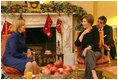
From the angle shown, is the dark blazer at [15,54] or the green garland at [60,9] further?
the green garland at [60,9]

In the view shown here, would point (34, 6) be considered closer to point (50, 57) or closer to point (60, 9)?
point (60, 9)

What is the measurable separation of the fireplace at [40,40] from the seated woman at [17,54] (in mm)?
2262

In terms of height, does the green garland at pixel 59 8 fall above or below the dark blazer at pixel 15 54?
above

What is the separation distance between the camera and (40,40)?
18.8ft

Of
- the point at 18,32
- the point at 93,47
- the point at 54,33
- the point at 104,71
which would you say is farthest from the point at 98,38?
the point at 54,33

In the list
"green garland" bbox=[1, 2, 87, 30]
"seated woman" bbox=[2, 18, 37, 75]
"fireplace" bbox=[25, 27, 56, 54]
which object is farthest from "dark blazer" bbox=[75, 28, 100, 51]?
"fireplace" bbox=[25, 27, 56, 54]

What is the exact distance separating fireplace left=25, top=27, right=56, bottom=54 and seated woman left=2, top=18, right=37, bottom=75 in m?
2.26

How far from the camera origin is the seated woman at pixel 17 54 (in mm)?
3172

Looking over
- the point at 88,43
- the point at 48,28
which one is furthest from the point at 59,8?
the point at 88,43

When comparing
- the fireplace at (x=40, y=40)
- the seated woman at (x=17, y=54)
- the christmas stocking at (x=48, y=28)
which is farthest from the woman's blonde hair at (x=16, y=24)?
the fireplace at (x=40, y=40)

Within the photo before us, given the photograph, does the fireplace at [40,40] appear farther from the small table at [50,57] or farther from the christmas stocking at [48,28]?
the small table at [50,57]

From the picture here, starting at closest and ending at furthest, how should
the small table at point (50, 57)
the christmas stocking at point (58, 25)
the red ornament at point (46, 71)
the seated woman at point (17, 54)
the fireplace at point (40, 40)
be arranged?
1. the red ornament at point (46, 71)
2. the seated woman at point (17, 54)
3. the small table at point (50, 57)
4. the christmas stocking at point (58, 25)
5. the fireplace at point (40, 40)

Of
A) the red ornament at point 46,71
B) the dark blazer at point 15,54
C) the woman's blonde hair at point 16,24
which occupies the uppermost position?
the woman's blonde hair at point 16,24

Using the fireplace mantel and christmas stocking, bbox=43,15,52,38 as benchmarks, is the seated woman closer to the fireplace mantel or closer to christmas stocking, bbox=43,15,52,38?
the fireplace mantel
